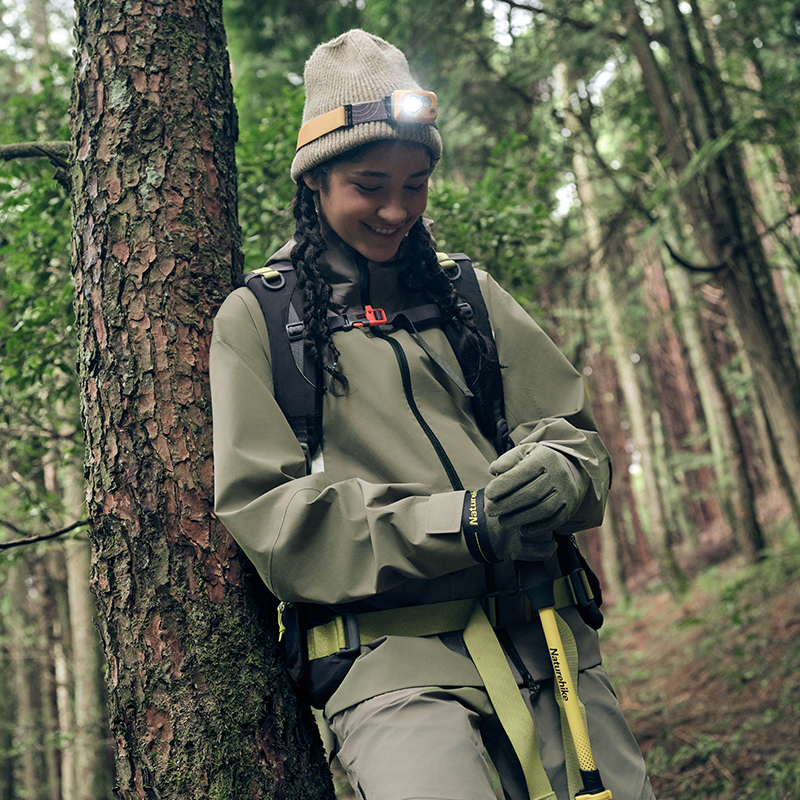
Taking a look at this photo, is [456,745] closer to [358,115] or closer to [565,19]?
[358,115]

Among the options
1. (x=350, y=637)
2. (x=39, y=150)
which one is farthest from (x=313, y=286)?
(x=39, y=150)

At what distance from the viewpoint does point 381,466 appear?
7.07 feet

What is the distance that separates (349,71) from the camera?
2.43 meters

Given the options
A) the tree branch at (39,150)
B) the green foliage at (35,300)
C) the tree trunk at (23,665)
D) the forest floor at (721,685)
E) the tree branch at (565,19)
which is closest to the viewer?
the tree branch at (39,150)

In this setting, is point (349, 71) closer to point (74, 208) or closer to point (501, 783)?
point (74, 208)

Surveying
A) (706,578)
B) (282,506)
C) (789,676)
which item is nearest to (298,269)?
(282,506)

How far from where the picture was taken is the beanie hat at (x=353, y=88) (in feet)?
7.57

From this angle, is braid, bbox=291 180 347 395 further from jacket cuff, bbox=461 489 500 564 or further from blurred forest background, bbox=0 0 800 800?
blurred forest background, bbox=0 0 800 800

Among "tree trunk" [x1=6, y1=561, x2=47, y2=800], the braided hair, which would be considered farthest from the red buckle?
"tree trunk" [x1=6, y1=561, x2=47, y2=800]

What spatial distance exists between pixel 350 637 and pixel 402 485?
1.41 ft

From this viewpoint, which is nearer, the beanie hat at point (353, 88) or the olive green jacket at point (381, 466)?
the olive green jacket at point (381, 466)

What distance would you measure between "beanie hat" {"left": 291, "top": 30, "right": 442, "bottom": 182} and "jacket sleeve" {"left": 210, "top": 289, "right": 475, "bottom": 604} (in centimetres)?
90

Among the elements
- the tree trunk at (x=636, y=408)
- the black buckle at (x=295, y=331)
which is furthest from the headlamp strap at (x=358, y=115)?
the tree trunk at (x=636, y=408)

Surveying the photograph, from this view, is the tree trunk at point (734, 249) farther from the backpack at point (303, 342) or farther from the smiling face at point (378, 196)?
the smiling face at point (378, 196)
